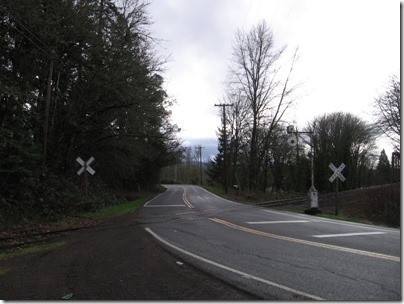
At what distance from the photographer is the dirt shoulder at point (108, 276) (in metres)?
6.12

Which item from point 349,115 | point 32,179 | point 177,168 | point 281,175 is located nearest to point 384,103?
point 349,115

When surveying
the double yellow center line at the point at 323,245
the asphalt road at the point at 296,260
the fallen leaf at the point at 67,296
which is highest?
the double yellow center line at the point at 323,245

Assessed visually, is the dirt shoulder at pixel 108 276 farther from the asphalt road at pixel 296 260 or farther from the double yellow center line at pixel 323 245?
the double yellow center line at pixel 323 245

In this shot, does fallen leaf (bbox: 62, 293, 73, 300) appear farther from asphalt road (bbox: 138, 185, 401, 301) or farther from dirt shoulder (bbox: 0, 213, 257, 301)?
asphalt road (bbox: 138, 185, 401, 301)

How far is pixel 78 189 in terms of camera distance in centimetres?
2523

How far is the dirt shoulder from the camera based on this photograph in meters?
6.12

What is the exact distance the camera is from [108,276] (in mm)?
7387

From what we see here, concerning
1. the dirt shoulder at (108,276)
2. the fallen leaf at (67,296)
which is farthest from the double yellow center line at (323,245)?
the fallen leaf at (67,296)

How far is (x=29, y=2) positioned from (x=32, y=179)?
8132 mm

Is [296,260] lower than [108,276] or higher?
higher

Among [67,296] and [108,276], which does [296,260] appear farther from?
[67,296]

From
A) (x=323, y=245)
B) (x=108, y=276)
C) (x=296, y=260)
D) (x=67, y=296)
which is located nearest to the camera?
(x=67, y=296)

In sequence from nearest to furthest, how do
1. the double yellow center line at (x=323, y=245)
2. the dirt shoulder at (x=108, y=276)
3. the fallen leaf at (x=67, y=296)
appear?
the fallen leaf at (x=67, y=296) < the dirt shoulder at (x=108, y=276) < the double yellow center line at (x=323, y=245)

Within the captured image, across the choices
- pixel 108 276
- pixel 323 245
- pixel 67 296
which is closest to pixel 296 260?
pixel 323 245
